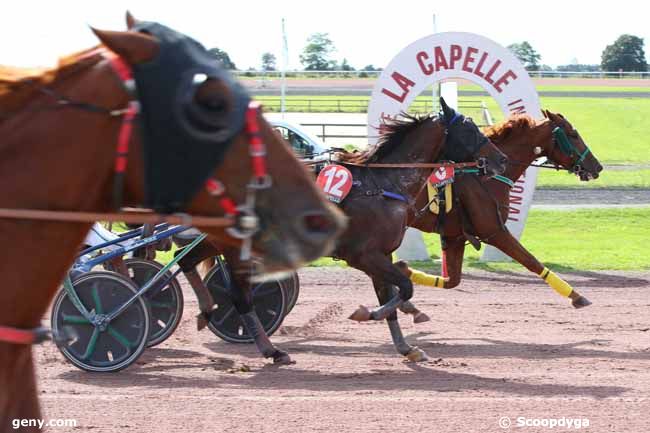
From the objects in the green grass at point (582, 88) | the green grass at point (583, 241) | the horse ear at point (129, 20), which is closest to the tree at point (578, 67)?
the green grass at point (582, 88)

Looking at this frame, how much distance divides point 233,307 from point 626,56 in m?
65.8

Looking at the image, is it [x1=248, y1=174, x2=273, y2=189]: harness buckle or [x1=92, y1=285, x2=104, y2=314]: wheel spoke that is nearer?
[x1=248, y1=174, x2=273, y2=189]: harness buckle

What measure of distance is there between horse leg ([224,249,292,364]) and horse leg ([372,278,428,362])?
0.84 metres

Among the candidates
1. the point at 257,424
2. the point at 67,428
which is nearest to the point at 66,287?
the point at 67,428

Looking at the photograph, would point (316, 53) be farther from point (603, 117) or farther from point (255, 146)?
Result: point (255, 146)

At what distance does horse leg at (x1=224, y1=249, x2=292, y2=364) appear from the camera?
24.6 feet

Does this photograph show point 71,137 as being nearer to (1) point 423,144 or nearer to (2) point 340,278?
(1) point 423,144

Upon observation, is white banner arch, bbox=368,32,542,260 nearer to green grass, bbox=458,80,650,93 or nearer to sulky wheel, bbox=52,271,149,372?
sulky wheel, bbox=52,271,149,372

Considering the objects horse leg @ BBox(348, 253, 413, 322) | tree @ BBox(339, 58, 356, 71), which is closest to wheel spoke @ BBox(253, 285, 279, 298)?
horse leg @ BBox(348, 253, 413, 322)

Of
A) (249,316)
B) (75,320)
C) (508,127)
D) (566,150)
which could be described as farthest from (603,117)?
(75,320)

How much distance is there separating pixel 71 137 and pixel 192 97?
1.01ft

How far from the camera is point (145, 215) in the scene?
258cm

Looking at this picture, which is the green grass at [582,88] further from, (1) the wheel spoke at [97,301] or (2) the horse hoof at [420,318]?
(1) the wheel spoke at [97,301]

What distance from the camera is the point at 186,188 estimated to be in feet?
8.29
